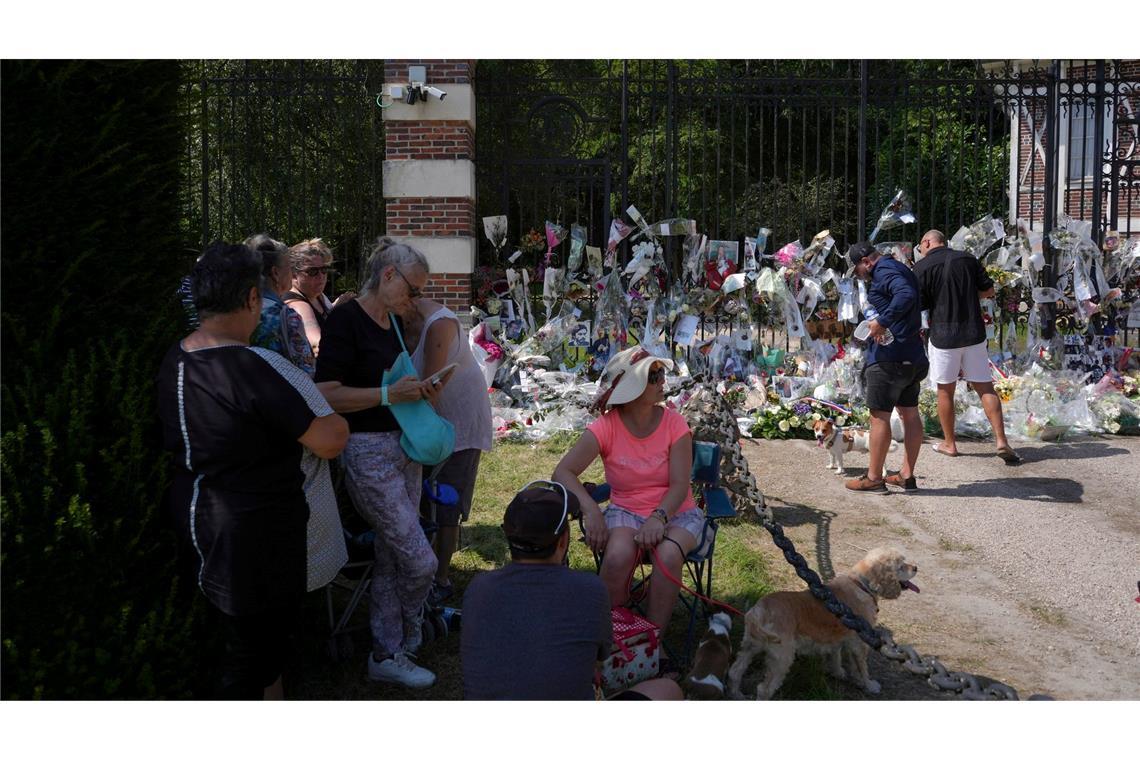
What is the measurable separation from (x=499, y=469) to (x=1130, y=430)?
19.1 ft

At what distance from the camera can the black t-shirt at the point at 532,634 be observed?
118 inches

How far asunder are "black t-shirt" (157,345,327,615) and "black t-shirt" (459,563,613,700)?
0.66 metres

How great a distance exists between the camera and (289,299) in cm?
477

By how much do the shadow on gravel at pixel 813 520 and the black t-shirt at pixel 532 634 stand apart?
298 cm

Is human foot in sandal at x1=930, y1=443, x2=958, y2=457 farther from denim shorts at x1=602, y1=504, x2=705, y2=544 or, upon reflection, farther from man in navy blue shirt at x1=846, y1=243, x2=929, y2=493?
denim shorts at x1=602, y1=504, x2=705, y2=544

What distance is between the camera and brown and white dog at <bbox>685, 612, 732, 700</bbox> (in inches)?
156

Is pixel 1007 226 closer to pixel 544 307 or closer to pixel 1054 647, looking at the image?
pixel 544 307

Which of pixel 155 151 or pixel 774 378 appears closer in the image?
pixel 155 151

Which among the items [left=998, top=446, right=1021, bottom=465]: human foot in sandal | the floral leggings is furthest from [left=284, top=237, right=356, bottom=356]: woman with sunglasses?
[left=998, top=446, right=1021, bottom=465]: human foot in sandal

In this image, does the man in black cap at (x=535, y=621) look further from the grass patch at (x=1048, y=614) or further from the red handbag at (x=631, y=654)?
the grass patch at (x=1048, y=614)

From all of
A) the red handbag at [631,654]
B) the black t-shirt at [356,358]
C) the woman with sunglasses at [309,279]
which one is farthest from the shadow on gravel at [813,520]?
the woman with sunglasses at [309,279]

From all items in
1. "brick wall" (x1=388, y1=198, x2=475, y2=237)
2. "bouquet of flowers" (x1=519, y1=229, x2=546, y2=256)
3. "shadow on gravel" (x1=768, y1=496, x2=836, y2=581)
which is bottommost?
"shadow on gravel" (x1=768, y1=496, x2=836, y2=581)

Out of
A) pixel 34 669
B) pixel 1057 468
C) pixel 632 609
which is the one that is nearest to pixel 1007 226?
pixel 1057 468
